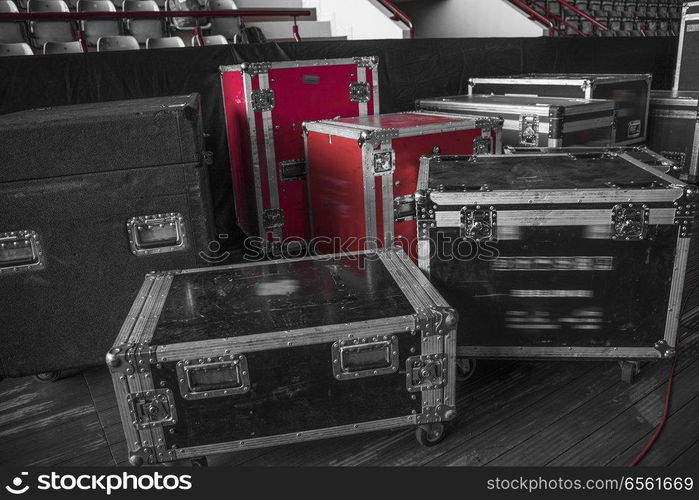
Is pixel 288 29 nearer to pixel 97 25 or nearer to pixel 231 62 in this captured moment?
pixel 97 25

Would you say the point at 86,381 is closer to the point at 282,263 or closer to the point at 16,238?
the point at 16,238

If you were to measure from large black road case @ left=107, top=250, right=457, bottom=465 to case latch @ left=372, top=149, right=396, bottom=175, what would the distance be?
1.00 meters

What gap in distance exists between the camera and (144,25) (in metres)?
5.31

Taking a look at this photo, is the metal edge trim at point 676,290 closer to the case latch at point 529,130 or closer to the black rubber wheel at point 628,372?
the black rubber wheel at point 628,372

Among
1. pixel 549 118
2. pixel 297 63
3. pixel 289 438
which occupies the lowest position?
pixel 289 438

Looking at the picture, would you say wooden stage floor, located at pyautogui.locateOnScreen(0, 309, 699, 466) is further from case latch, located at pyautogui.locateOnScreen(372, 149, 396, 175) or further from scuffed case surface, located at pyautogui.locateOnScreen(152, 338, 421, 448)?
case latch, located at pyautogui.locateOnScreen(372, 149, 396, 175)

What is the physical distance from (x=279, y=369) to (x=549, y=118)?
2.19 meters

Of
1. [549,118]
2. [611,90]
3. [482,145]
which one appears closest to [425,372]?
[482,145]

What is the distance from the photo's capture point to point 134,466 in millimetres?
1442

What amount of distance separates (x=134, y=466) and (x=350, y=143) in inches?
63.1

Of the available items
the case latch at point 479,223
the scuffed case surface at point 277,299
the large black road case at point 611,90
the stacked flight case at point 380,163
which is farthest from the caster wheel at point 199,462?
the large black road case at point 611,90

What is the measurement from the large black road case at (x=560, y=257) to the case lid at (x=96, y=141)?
79 cm

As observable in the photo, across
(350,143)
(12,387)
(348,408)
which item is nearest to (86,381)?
(12,387)

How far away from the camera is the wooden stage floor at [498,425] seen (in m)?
1.51
